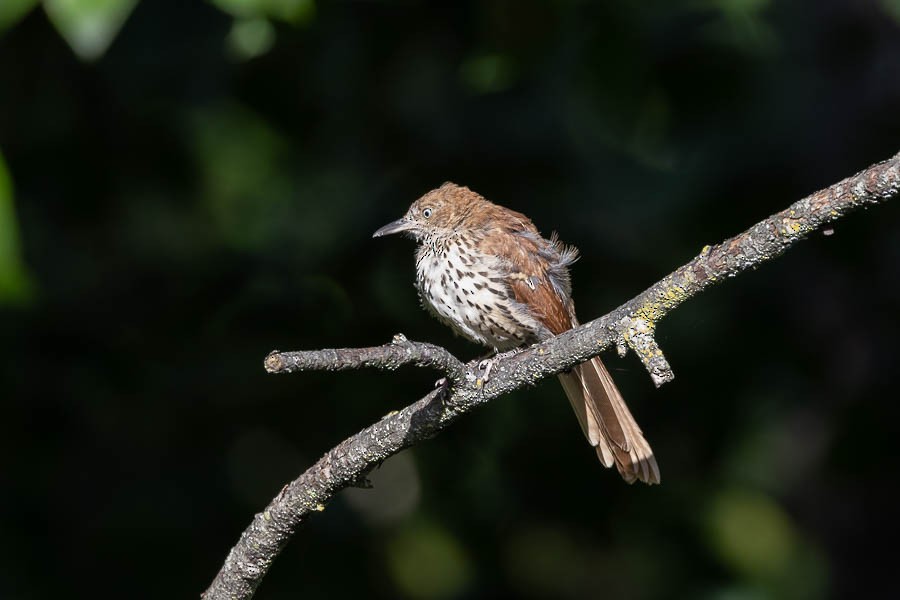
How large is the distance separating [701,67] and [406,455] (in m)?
2.07

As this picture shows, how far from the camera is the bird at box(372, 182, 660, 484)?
393 cm

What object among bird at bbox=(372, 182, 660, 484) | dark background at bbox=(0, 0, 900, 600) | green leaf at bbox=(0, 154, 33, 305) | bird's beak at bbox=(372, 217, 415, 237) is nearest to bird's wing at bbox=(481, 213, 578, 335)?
bird at bbox=(372, 182, 660, 484)

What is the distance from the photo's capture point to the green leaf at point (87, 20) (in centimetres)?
224

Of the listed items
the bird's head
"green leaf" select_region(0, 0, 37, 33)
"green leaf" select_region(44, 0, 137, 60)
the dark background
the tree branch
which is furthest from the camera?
the bird's head

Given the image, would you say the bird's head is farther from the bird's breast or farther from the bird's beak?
the bird's breast

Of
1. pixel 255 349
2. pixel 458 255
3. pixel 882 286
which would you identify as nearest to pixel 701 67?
pixel 458 255

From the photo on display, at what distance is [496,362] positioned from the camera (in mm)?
2793

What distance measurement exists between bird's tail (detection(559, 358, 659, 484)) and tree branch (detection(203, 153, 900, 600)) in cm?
116

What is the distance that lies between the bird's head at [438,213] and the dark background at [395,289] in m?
0.13

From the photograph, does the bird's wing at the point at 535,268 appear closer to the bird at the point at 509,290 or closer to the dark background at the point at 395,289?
the bird at the point at 509,290

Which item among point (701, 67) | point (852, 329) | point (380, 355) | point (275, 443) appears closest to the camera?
point (380, 355)

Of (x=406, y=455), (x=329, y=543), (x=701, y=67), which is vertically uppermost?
(x=701, y=67)

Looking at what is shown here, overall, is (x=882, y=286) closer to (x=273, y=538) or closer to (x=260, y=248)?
(x=260, y=248)

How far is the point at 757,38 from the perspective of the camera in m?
4.18
